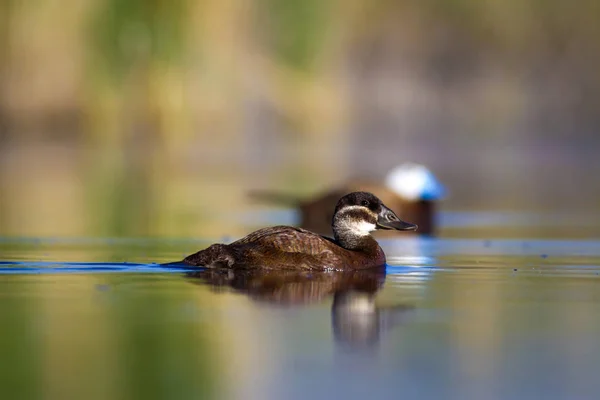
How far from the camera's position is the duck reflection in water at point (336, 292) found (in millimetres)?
7059

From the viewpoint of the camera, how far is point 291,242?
9.35 m

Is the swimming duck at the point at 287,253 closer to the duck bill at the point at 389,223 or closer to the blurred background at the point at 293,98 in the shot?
the duck bill at the point at 389,223

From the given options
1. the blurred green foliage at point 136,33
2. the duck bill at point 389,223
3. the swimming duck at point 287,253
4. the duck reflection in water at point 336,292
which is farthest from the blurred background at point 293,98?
the duck reflection in water at point 336,292

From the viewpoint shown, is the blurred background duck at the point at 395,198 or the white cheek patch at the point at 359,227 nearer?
the white cheek patch at the point at 359,227

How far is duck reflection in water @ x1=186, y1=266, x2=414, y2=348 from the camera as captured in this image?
278 inches

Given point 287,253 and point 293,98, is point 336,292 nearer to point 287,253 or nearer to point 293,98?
point 287,253

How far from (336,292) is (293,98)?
855 inches

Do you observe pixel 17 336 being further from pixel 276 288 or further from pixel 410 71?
pixel 410 71

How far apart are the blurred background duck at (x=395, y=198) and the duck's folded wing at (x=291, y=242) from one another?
13.3 feet

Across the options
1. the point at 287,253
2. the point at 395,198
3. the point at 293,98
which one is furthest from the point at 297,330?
the point at 293,98

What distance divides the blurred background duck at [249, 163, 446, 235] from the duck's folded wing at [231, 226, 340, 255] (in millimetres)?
4063

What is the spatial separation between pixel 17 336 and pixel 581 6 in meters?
28.3

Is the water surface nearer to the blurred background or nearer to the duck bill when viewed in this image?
the duck bill

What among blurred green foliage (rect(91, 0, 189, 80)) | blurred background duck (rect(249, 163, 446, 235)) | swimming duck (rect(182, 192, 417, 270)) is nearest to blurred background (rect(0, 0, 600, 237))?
blurred green foliage (rect(91, 0, 189, 80))
